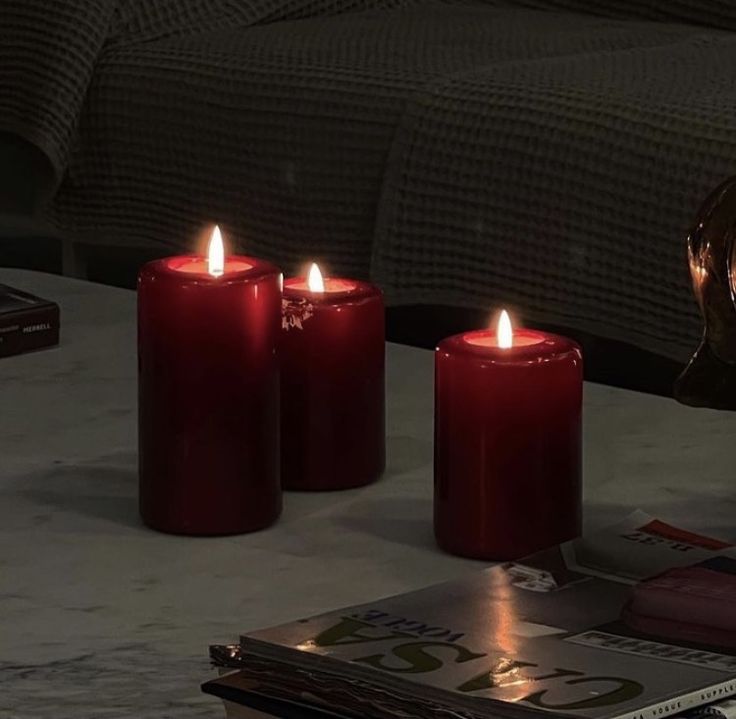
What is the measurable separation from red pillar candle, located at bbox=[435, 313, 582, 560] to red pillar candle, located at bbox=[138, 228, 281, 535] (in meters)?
0.09

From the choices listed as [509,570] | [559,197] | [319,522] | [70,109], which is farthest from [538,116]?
[509,570]

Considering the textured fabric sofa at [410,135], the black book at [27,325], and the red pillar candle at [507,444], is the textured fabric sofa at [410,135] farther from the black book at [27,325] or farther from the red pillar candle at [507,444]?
the red pillar candle at [507,444]

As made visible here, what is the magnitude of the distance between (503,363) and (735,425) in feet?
0.79

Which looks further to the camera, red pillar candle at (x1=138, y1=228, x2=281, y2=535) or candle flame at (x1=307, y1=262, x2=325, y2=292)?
candle flame at (x1=307, y1=262, x2=325, y2=292)

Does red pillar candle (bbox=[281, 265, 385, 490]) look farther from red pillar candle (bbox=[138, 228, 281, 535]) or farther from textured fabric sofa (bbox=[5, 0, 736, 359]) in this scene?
textured fabric sofa (bbox=[5, 0, 736, 359])

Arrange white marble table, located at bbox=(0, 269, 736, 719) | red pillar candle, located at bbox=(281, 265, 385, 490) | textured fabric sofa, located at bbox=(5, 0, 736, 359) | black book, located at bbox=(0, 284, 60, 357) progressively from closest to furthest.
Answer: white marble table, located at bbox=(0, 269, 736, 719)
red pillar candle, located at bbox=(281, 265, 385, 490)
black book, located at bbox=(0, 284, 60, 357)
textured fabric sofa, located at bbox=(5, 0, 736, 359)

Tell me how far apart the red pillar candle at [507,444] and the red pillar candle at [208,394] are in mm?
86

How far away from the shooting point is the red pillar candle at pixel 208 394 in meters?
0.81

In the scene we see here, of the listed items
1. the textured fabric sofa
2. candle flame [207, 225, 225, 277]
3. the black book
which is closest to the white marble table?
the black book

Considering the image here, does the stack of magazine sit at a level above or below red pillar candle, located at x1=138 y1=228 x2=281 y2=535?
below

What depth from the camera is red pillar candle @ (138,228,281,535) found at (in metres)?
0.81

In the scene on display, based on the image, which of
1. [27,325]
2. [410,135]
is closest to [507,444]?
[27,325]

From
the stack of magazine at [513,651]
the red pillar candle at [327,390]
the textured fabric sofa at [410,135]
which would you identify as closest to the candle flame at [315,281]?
the red pillar candle at [327,390]

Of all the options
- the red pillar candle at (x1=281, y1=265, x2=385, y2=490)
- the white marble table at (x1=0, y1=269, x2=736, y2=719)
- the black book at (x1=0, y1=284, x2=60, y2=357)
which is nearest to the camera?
the white marble table at (x1=0, y1=269, x2=736, y2=719)
